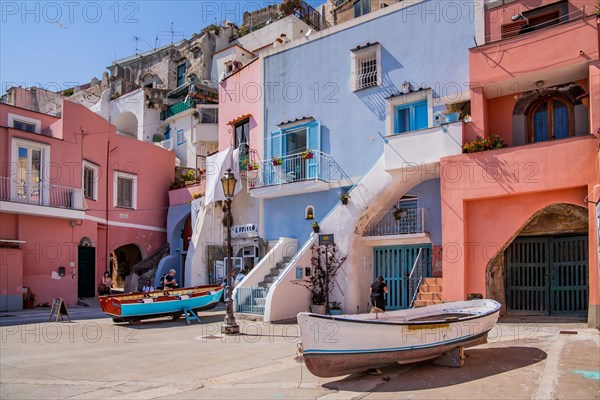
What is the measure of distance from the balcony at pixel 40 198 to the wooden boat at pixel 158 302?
7.37 m

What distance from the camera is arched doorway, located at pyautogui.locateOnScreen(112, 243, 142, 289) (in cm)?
3130

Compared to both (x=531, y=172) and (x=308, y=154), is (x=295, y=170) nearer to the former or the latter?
(x=308, y=154)

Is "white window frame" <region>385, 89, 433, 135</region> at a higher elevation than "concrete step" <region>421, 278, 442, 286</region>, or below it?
higher

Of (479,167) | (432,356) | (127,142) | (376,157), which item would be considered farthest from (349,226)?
(127,142)

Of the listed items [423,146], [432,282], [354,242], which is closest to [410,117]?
[423,146]

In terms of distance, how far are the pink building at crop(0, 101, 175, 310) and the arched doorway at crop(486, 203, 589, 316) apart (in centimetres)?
1735

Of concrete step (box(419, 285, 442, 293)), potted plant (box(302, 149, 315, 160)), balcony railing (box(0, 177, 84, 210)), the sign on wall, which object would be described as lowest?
concrete step (box(419, 285, 442, 293))

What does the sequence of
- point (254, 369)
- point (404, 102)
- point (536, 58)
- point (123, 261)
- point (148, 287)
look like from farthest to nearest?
point (123, 261), point (148, 287), point (404, 102), point (536, 58), point (254, 369)

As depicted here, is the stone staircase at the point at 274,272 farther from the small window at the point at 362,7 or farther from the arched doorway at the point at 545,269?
the small window at the point at 362,7

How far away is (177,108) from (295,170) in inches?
641

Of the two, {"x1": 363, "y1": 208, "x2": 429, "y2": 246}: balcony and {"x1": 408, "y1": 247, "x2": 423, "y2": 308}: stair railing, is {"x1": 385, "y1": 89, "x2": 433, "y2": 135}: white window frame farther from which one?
{"x1": 408, "y1": 247, "x2": 423, "y2": 308}: stair railing

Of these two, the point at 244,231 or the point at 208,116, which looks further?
the point at 208,116

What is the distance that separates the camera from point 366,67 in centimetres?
1992

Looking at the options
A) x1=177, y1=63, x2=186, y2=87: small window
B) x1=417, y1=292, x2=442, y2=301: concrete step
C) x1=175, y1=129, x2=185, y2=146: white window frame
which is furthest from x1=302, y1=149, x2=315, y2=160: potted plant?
x1=177, y1=63, x2=186, y2=87: small window
